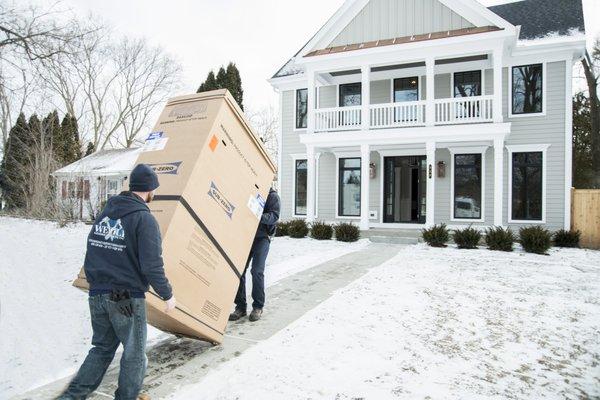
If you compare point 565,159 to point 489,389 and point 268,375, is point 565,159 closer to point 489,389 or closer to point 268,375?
point 489,389

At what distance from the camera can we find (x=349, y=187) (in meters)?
15.0

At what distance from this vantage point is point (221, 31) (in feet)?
140

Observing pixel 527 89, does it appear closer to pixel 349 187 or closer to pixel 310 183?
pixel 349 187

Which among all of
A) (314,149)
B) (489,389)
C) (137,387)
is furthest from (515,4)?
(137,387)

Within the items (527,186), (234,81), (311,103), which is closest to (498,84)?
(527,186)

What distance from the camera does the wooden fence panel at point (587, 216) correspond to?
37.9ft

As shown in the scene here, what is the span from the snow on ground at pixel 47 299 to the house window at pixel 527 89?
658cm

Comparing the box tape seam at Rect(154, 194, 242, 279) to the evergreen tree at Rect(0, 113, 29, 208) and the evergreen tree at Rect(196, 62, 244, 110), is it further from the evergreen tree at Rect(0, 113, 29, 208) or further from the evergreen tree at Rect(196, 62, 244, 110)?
the evergreen tree at Rect(0, 113, 29, 208)

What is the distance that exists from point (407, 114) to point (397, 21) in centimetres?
291

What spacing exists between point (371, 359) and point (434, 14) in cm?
1209

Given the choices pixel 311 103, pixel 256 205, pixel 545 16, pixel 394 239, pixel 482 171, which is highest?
pixel 545 16

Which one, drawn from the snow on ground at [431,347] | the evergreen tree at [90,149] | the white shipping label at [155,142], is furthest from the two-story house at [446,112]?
the evergreen tree at [90,149]

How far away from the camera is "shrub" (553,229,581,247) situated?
10891 mm

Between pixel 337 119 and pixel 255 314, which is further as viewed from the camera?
pixel 337 119
